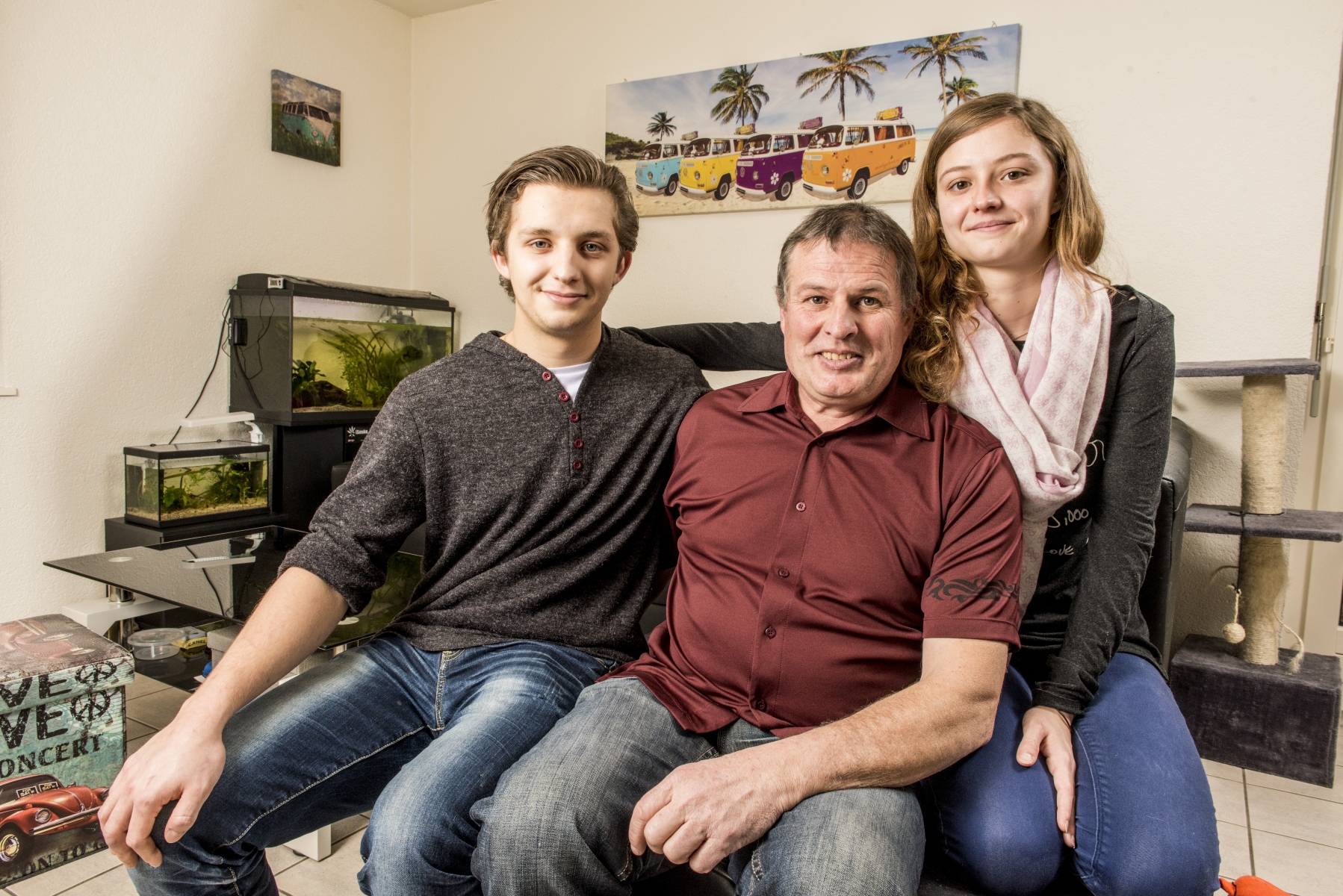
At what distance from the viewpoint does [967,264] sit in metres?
1.34

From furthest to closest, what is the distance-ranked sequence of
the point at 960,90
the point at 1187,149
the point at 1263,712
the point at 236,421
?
the point at 236,421
the point at 960,90
the point at 1187,149
the point at 1263,712

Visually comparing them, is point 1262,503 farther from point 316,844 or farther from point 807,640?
point 316,844

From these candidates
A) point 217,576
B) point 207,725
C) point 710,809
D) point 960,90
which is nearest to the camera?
point 710,809

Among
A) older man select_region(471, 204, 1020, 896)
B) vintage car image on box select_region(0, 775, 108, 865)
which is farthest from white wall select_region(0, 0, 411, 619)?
older man select_region(471, 204, 1020, 896)

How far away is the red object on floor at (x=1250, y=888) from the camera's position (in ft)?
3.85

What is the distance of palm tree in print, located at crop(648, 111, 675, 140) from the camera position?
3.14 meters

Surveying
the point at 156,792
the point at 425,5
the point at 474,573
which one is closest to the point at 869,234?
the point at 474,573

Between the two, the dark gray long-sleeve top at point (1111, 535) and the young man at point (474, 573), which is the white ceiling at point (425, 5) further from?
the dark gray long-sleeve top at point (1111, 535)

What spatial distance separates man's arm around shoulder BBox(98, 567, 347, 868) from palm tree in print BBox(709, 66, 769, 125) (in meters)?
2.39

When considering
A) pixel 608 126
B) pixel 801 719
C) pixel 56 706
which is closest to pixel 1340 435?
pixel 801 719

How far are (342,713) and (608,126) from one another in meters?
2.66

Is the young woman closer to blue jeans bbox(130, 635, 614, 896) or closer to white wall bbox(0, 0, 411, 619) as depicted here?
blue jeans bbox(130, 635, 614, 896)

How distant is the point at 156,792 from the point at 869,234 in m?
1.12

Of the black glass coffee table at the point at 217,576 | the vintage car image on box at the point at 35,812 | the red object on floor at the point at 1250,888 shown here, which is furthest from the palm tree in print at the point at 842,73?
the vintage car image on box at the point at 35,812
